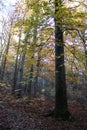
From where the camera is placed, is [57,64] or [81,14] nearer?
[81,14]

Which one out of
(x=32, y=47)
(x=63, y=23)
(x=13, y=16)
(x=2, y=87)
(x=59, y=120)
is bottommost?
(x=59, y=120)

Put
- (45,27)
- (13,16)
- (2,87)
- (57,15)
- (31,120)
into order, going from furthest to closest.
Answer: (13,16)
(2,87)
(31,120)
(45,27)
(57,15)

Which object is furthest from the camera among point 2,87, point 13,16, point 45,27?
point 13,16

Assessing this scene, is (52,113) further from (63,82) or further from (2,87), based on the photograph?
(2,87)

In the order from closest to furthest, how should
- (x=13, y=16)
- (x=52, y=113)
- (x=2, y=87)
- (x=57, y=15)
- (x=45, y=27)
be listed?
(x=57, y=15), (x=45, y=27), (x=52, y=113), (x=2, y=87), (x=13, y=16)

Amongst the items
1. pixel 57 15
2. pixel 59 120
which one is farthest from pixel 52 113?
pixel 57 15

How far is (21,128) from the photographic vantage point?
7012 millimetres

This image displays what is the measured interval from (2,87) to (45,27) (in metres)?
13.2

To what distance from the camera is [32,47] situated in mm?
8648

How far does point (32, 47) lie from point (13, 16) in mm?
15382

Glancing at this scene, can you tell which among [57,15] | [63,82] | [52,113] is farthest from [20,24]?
[52,113]

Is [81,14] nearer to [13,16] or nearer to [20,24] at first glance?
[20,24]

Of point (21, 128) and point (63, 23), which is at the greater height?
point (63, 23)

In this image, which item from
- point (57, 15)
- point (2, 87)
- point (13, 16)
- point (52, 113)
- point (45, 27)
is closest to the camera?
point (57, 15)
